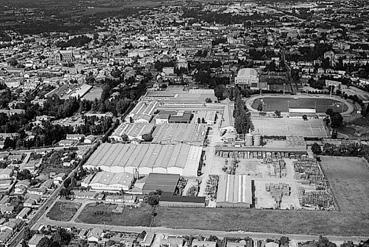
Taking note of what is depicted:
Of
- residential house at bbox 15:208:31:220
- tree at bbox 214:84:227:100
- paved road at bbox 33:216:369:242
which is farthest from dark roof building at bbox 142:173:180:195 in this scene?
tree at bbox 214:84:227:100

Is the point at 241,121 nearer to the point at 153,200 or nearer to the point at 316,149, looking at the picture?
the point at 316,149

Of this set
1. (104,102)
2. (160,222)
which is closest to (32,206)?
(160,222)

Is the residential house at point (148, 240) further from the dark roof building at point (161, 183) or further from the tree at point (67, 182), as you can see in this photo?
the tree at point (67, 182)

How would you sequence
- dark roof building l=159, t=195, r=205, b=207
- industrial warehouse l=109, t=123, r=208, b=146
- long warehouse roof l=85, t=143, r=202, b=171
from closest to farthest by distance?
dark roof building l=159, t=195, r=205, b=207 → long warehouse roof l=85, t=143, r=202, b=171 → industrial warehouse l=109, t=123, r=208, b=146

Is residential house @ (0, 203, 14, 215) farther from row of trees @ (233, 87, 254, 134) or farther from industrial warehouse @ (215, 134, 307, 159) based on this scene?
row of trees @ (233, 87, 254, 134)

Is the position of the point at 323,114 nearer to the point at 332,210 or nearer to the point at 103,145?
the point at 332,210

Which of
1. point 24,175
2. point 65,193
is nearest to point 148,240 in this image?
point 65,193
